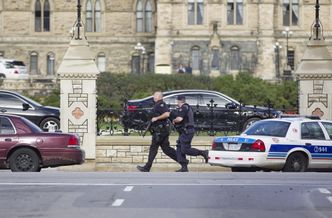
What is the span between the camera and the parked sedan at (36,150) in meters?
32.9

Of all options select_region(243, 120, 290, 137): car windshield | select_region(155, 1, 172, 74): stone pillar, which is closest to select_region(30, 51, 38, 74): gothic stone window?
select_region(155, 1, 172, 74): stone pillar

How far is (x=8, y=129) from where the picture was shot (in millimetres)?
33375

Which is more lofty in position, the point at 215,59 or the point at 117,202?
the point at 215,59

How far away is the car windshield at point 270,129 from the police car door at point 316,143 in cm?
47

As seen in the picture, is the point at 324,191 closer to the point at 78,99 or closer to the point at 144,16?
the point at 78,99

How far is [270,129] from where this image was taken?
3419 centimetres

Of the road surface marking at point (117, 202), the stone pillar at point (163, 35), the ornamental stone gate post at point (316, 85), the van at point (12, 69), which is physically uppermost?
the stone pillar at point (163, 35)

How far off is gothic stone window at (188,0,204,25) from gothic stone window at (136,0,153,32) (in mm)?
6111

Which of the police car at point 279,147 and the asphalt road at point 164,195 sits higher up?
the police car at point 279,147

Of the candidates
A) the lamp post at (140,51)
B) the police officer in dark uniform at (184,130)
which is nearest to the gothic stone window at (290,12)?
the lamp post at (140,51)

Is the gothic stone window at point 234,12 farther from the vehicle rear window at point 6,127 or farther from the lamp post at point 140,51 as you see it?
the vehicle rear window at point 6,127

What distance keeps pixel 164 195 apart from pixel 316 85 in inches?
625

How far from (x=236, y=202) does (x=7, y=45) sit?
6712 centimetres

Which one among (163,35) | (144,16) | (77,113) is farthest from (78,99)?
(144,16)
